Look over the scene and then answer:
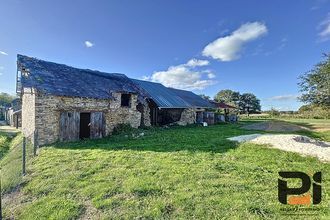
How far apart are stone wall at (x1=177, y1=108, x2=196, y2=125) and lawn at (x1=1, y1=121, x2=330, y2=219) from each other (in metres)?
14.9

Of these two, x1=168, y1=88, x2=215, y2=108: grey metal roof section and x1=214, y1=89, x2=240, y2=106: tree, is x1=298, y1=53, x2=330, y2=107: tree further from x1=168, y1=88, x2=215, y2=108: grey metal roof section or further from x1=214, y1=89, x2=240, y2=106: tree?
x1=214, y1=89, x2=240, y2=106: tree

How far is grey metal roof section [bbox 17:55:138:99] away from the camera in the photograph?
13094 millimetres

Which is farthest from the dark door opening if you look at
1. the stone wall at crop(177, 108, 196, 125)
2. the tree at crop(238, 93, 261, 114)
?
the tree at crop(238, 93, 261, 114)

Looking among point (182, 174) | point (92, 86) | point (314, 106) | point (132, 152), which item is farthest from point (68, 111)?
point (314, 106)

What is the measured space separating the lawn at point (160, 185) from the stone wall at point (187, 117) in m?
14.9

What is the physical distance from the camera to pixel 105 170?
24.8ft

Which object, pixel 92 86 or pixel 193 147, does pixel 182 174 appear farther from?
pixel 92 86

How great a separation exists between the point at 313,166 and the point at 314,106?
1925cm

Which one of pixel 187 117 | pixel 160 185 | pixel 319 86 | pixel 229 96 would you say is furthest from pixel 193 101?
pixel 229 96

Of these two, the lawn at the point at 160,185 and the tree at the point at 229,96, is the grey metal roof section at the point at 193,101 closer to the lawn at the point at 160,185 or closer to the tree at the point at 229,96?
the lawn at the point at 160,185

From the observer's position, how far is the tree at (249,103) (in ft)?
241

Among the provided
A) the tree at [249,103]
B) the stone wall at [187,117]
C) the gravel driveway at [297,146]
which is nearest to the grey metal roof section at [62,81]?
the stone wall at [187,117]

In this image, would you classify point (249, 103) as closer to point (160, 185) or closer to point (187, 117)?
point (187, 117)

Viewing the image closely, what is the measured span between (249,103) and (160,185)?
73759mm
